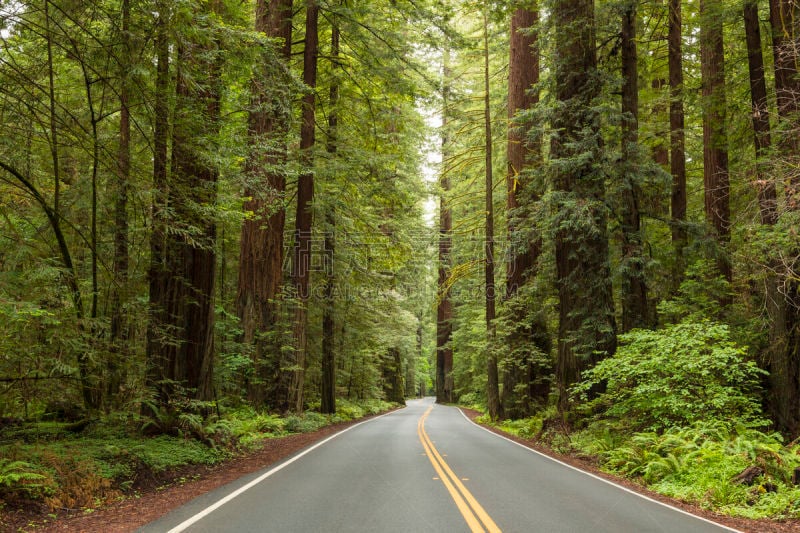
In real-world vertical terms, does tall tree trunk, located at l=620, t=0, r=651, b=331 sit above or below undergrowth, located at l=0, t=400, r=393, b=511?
above

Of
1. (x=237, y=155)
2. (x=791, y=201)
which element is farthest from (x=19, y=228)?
(x=791, y=201)

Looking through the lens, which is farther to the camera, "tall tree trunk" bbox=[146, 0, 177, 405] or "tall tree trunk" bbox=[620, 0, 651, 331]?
"tall tree trunk" bbox=[620, 0, 651, 331]

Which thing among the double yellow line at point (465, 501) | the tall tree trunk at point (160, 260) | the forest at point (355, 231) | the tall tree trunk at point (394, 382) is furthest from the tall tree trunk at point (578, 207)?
the tall tree trunk at point (394, 382)

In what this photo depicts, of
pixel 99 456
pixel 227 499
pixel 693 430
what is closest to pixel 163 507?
pixel 227 499

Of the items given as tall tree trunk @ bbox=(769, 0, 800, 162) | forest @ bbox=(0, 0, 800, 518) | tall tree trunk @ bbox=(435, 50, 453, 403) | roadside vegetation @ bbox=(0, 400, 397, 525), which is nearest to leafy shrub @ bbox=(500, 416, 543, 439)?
forest @ bbox=(0, 0, 800, 518)

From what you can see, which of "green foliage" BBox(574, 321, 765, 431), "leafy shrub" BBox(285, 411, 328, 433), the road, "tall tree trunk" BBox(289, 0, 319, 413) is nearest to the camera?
the road

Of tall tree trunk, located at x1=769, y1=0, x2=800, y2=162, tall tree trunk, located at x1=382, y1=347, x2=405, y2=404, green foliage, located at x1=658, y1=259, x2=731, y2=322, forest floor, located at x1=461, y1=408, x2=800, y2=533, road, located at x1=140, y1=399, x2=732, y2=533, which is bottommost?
tall tree trunk, located at x1=382, y1=347, x2=405, y2=404

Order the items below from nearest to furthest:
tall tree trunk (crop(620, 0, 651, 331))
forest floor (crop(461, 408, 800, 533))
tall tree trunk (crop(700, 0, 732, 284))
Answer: forest floor (crop(461, 408, 800, 533)), tall tree trunk (crop(620, 0, 651, 331)), tall tree trunk (crop(700, 0, 732, 284))

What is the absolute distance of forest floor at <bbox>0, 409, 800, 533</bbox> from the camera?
17.5ft

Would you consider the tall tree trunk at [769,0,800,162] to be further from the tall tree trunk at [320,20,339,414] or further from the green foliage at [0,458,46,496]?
the green foliage at [0,458,46,496]

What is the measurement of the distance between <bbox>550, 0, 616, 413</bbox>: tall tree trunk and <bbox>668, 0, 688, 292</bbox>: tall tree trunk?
262 centimetres

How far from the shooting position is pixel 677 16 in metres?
14.6

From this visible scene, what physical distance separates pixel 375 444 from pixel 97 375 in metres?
7.24

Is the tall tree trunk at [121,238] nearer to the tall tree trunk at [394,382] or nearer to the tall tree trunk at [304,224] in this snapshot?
the tall tree trunk at [304,224]
